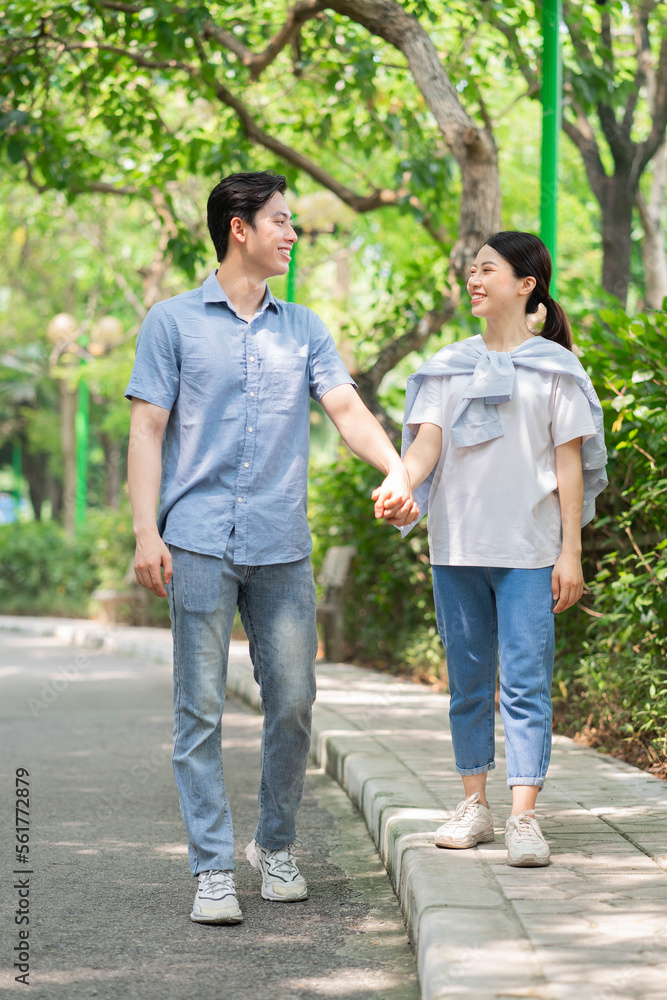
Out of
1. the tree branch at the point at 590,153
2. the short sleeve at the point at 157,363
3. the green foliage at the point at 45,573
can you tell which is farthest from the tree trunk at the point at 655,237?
the short sleeve at the point at 157,363

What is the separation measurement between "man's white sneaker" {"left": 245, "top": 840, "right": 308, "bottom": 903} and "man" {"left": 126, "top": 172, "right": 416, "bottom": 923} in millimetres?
106

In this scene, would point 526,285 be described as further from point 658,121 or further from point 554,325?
point 658,121

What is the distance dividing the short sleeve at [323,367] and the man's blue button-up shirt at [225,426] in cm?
6

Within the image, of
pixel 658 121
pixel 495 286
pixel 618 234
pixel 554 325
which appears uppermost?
pixel 658 121

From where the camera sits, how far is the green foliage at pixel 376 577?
28.0 feet

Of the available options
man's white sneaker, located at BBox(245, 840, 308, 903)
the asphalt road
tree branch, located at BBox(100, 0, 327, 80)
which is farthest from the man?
tree branch, located at BBox(100, 0, 327, 80)

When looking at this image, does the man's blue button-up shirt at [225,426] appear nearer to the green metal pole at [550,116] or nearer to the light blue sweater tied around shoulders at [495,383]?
the light blue sweater tied around shoulders at [495,383]

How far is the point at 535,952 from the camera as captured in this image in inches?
107

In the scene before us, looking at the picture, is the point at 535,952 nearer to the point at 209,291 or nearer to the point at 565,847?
the point at 565,847

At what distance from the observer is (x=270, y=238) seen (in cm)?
357

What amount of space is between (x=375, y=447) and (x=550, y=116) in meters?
3.98

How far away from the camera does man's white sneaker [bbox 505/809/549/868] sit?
3471mm

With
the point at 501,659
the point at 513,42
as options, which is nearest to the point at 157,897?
the point at 501,659

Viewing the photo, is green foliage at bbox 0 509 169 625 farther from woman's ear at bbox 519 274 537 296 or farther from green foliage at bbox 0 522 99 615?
woman's ear at bbox 519 274 537 296
